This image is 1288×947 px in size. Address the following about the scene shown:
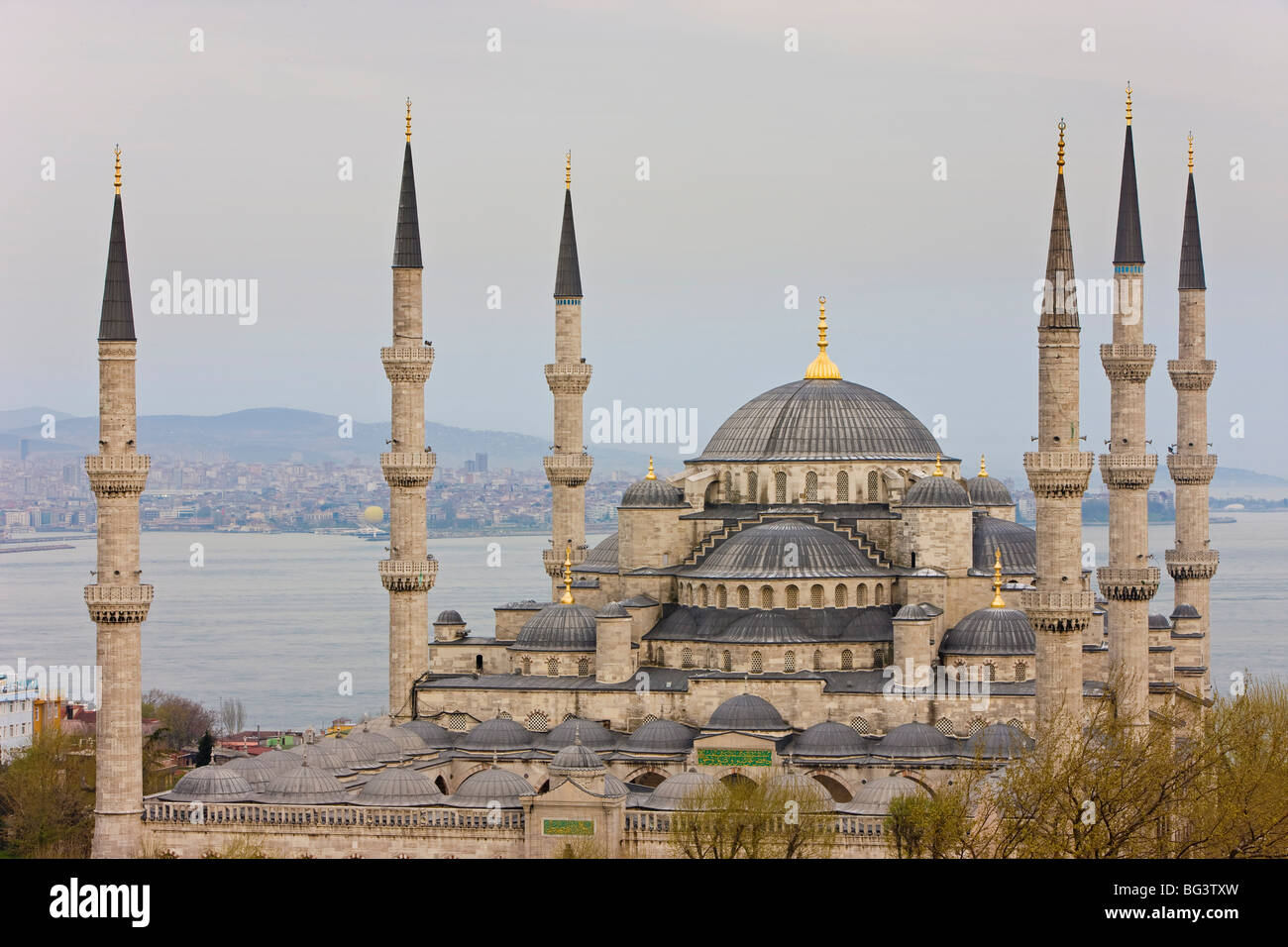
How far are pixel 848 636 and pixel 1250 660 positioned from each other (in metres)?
33.8

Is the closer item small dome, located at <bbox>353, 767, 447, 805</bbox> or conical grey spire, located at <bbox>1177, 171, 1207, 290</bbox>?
small dome, located at <bbox>353, 767, 447, 805</bbox>

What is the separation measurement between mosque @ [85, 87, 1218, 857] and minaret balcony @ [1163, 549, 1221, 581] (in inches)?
2.1

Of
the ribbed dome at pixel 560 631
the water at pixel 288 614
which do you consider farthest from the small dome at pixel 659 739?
the water at pixel 288 614

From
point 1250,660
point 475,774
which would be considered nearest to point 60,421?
point 1250,660

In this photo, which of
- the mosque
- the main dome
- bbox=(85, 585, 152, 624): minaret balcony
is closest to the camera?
the mosque

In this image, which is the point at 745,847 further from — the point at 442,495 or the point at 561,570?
the point at 442,495

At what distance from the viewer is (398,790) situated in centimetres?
3150

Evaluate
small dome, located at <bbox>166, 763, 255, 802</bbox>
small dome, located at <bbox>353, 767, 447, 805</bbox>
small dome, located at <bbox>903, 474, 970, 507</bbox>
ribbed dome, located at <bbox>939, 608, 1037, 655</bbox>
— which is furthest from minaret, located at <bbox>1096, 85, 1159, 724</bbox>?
A: small dome, located at <bbox>166, 763, 255, 802</bbox>

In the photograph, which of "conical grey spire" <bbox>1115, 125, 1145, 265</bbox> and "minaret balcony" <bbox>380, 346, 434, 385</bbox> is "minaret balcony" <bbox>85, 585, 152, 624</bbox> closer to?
"minaret balcony" <bbox>380, 346, 434, 385</bbox>

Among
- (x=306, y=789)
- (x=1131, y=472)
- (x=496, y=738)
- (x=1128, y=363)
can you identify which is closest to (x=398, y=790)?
(x=306, y=789)

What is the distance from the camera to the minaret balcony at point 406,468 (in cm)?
3812

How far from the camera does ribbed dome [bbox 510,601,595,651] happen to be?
37.5 metres
